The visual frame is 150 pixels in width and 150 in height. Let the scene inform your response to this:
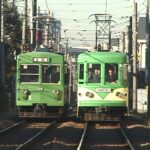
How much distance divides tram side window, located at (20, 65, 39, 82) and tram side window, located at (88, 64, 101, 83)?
2.48 metres

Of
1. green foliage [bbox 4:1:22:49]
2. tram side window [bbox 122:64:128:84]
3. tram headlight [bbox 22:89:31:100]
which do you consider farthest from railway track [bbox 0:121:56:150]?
green foliage [bbox 4:1:22:49]

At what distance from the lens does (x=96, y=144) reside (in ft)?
57.5

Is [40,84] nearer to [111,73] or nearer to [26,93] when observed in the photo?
[26,93]

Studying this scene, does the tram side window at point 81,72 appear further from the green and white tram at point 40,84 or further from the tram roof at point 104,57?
the green and white tram at point 40,84

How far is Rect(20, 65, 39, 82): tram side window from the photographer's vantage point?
27188mm

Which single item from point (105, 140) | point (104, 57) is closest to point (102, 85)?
A: point (104, 57)

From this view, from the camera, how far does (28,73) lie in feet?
89.5

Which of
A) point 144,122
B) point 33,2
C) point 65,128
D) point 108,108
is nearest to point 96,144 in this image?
point 65,128

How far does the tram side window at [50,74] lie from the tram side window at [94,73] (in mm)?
1666

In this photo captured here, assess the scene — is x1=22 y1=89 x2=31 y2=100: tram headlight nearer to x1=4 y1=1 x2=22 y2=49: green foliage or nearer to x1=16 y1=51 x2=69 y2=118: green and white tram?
x1=16 y1=51 x2=69 y2=118: green and white tram

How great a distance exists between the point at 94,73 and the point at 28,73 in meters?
3.02

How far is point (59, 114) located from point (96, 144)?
1002 centimetres

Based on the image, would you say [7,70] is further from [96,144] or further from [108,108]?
[96,144]

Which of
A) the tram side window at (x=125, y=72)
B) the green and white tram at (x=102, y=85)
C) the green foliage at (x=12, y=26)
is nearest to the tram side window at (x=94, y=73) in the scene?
the green and white tram at (x=102, y=85)
